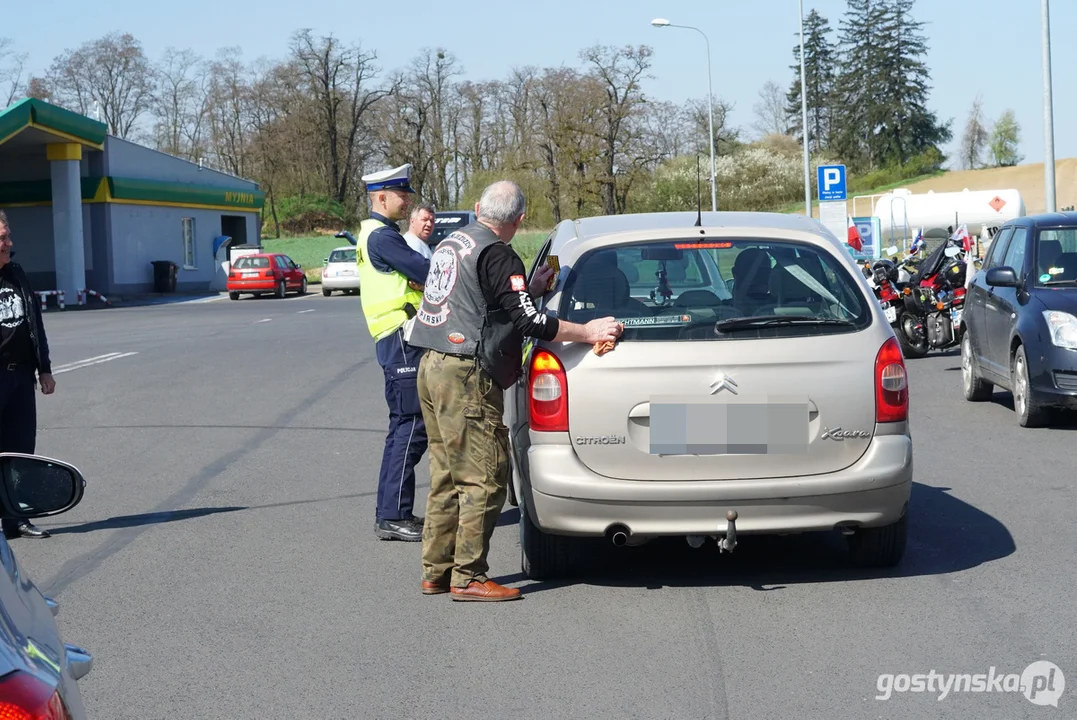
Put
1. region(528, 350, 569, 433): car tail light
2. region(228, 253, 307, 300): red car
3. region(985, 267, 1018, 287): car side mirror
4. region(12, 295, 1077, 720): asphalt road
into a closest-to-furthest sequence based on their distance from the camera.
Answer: region(12, 295, 1077, 720): asphalt road
region(528, 350, 569, 433): car tail light
region(985, 267, 1018, 287): car side mirror
region(228, 253, 307, 300): red car

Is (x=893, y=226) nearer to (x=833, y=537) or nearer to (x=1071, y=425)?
(x=1071, y=425)

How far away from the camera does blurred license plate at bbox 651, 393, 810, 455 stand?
5562 mm

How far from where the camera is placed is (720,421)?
18.3 ft

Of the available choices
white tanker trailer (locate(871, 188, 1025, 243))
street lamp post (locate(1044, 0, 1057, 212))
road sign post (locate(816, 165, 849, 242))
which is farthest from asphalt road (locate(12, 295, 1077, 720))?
white tanker trailer (locate(871, 188, 1025, 243))

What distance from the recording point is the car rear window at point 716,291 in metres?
5.73

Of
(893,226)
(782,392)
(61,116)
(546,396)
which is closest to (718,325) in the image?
(782,392)

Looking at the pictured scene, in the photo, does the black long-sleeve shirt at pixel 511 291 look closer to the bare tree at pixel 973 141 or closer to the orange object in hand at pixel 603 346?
the orange object in hand at pixel 603 346

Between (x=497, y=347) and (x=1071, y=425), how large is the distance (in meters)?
6.95

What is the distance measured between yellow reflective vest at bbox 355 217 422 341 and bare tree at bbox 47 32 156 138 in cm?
7685

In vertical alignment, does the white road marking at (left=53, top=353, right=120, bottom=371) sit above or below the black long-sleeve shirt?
below

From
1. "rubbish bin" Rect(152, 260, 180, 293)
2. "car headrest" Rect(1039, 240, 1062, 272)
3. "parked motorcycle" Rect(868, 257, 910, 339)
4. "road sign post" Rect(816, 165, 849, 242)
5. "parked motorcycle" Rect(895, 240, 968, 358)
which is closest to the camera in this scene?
"car headrest" Rect(1039, 240, 1062, 272)

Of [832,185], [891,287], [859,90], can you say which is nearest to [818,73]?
[859,90]

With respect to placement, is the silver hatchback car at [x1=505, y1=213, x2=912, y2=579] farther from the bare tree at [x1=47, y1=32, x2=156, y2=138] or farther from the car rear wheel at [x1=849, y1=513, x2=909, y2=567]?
the bare tree at [x1=47, y1=32, x2=156, y2=138]

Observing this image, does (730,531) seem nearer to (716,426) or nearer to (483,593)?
(716,426)
